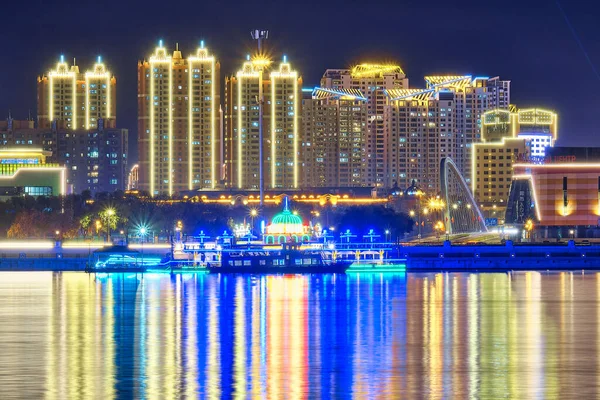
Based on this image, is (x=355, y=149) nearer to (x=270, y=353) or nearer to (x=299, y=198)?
(x=299, y=198)

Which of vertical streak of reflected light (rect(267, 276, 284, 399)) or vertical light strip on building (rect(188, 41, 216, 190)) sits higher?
vertical light strip on building (rect(188, 41, 216, 190))

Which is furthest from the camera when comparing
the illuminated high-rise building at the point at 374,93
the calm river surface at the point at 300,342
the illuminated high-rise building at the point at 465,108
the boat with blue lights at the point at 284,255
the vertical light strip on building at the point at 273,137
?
the illuminated high-rise building at the point at 465,108

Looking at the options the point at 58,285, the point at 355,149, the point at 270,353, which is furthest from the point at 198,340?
the point at 355,149

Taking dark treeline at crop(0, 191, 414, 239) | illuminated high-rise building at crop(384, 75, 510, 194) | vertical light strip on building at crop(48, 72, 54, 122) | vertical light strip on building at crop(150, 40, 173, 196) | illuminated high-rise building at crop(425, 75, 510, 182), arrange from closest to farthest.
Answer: dark treeline at crop(0, 191, 414, 239) < vertical light strip on building at crop(150, 40, 173, 196) < vertical light strip on building at crop(48, 72, 54, 122) < illuminated high-rise building at crop(384, 75, 510, 194) < illuminated high-rise building at crop(425, 75, 510, 182)

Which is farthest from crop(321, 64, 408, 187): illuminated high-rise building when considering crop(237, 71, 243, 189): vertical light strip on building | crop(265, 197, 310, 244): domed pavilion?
crop(265, 197, 310, 244): domed pavilion

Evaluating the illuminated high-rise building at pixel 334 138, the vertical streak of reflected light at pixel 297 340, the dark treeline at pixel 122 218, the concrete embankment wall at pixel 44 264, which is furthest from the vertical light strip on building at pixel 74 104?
the vertical streak of reflected light at pixel 297 340

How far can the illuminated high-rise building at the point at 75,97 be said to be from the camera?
543 ft

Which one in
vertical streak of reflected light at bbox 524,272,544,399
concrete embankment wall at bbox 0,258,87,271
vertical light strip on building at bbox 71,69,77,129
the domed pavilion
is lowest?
vertical streak of reflected light at bbox 524,272,544,399

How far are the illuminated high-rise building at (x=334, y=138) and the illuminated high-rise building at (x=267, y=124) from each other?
45.8 ft

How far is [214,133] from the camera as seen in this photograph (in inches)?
6329

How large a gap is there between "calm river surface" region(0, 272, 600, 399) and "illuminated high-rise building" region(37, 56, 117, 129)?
356 feet

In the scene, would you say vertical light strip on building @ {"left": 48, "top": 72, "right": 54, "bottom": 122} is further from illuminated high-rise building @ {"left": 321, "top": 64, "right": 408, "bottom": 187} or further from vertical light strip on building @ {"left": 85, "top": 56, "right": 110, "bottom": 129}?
illuminated high-rise building @ {"left": 321, "top": 64, "right": 408, "bottom": 187}

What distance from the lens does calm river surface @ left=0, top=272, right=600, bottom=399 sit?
92.3ft

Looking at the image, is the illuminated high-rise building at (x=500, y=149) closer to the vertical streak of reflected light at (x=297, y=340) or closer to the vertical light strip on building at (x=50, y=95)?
the vertical light strip on building at (x=50, y=95)
